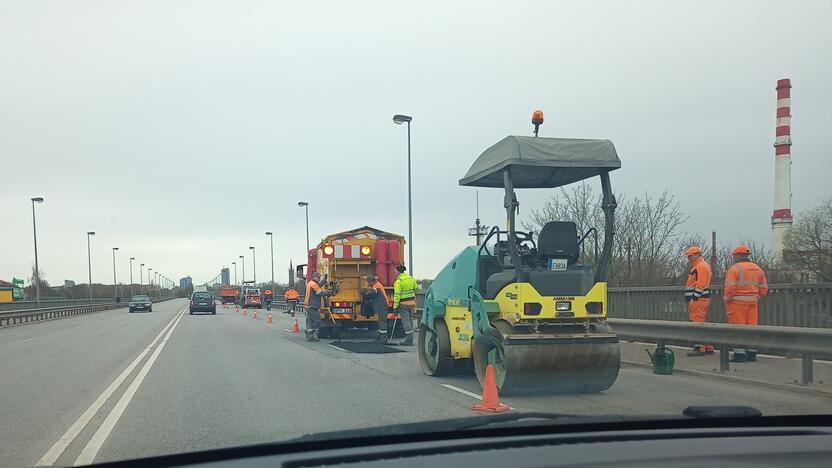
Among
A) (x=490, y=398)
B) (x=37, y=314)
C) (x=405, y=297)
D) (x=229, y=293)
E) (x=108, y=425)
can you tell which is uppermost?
(x=405, y=297)

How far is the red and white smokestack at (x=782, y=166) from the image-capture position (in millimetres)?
39094

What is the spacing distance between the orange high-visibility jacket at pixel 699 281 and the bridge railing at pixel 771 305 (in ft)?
2.67

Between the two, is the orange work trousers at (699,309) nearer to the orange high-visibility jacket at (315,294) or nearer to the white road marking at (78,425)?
the white road marking at (78,425)

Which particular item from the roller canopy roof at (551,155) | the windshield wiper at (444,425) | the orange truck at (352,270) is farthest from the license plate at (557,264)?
the orange truck at (352,270)

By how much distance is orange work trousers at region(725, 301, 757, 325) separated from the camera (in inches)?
425

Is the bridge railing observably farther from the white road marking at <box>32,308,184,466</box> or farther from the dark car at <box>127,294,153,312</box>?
the dark car at <box>127,294,153,312</box>

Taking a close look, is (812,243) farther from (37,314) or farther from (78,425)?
(37,314)

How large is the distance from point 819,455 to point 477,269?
6.56 metres

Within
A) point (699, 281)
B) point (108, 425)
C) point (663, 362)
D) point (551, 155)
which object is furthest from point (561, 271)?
point (108, 425)

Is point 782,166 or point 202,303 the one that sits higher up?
point 782,166

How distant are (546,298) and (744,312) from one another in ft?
14.1

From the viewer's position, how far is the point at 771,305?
36.8 ft

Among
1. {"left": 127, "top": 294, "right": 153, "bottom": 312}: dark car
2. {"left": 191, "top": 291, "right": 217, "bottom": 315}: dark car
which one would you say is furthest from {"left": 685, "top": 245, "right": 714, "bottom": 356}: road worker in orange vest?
{"left": 127, "top": 294, "right": 153, "bottom": 312}: dark car

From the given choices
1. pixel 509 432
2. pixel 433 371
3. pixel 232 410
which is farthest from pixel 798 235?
pixel 509 432
